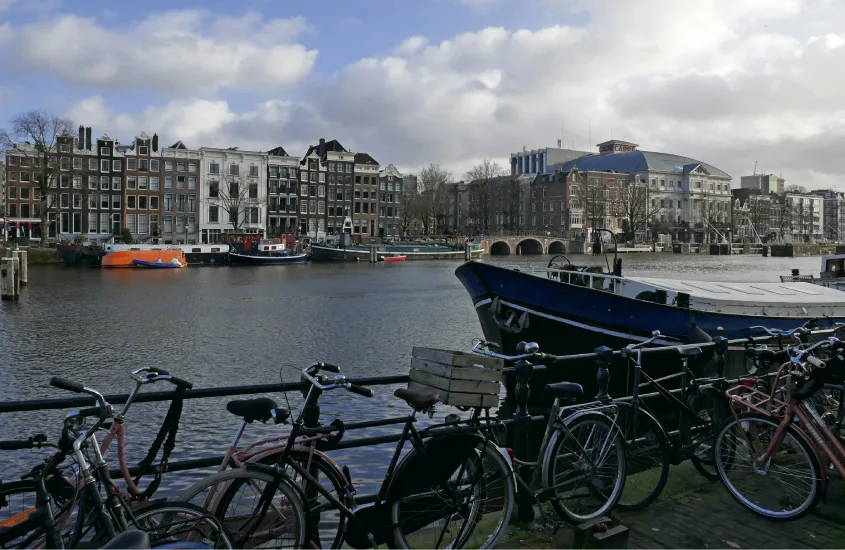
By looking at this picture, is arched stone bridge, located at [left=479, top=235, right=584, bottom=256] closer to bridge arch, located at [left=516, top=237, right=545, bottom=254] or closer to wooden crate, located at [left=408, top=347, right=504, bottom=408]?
bridge arch, located at [left=516, top=237, right=545, bottom=254]

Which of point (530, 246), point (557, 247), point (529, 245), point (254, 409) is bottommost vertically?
point (254, 409)

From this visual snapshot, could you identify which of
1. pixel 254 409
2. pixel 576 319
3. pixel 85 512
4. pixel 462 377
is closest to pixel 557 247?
pixel 576 319

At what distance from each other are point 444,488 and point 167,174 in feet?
295

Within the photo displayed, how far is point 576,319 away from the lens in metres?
14.5

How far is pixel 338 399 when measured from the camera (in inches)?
667

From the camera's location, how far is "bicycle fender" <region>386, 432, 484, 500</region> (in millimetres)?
4629


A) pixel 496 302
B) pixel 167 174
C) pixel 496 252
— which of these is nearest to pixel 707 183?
pixel 496 252

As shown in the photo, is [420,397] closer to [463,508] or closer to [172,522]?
[463,508]

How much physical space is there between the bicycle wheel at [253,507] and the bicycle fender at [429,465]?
0.63 meters

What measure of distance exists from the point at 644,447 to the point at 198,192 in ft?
296

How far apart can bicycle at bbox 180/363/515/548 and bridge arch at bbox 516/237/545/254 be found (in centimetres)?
10953

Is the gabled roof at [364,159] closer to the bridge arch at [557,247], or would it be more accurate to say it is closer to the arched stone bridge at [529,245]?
the arched stone bridge at [529,245]

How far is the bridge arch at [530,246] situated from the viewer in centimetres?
11381

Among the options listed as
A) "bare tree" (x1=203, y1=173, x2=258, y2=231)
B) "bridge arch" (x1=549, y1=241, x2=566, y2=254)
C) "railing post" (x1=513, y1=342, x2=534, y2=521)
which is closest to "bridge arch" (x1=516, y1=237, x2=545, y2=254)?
"bridge arch" (x1=549, y1=241, x2=566, y2=254)
